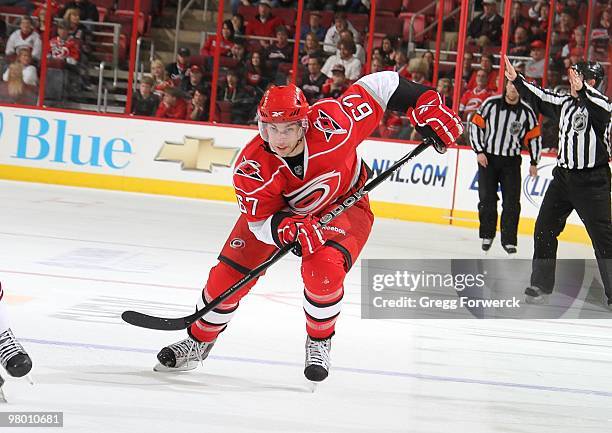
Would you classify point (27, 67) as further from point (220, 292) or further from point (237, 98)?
point (220, 292)

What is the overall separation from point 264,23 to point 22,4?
2405 mm

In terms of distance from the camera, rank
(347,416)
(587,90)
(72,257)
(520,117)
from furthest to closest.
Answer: (520,117), (72,257), (587,90), (347,416)

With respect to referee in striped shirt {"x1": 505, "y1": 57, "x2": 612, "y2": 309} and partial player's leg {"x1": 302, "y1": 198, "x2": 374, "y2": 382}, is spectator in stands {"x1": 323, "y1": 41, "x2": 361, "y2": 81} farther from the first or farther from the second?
partial player's leg {"x1": 302, "y1": 198, "x2": 374, "y2": 382}

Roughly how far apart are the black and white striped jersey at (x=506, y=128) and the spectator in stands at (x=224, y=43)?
3.14 meters

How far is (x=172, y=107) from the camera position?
30.0ft

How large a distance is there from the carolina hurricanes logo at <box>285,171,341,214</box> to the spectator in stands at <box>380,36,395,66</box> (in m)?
5.75

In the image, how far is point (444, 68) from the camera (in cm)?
892

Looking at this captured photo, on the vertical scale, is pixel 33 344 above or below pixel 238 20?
below

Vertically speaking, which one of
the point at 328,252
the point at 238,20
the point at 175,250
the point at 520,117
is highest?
the point at 238,20

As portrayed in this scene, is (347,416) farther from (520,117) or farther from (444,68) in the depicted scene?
(444,68)

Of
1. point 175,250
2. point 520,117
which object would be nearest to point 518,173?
point 520,117

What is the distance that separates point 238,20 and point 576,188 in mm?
4975

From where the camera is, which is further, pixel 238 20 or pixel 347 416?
pixel 238 20

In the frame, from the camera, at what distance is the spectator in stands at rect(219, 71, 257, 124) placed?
9031mm
